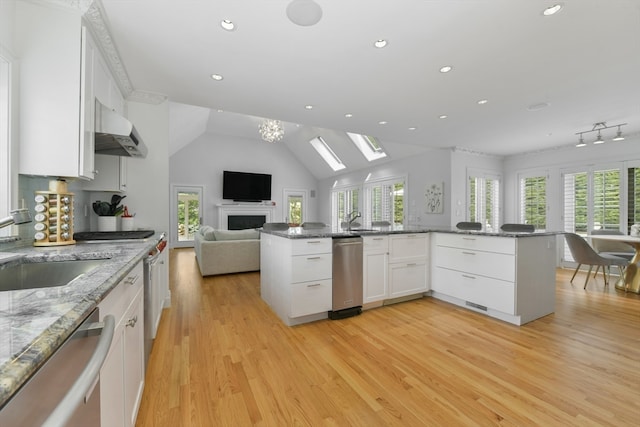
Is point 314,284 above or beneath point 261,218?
beneath

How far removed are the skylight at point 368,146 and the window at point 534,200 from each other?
3263mm

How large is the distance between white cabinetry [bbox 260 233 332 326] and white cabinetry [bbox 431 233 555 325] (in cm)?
164

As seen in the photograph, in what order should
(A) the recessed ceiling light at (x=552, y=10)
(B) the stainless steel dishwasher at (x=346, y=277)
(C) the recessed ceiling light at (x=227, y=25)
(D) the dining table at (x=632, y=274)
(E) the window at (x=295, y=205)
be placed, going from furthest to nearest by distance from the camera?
(E) the window at (x=295, y=205) < (D) the dining table at (x=632, y=274) < (B) the stainless steel dishwasher at (x=346, y=277) < (C) the recessed ceiling light at (x=227, y=25) < (A) the recessed ceiling light at (x=552, y=10)

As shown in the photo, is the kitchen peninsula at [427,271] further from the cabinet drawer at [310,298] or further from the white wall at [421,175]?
the white wall at [421,175]

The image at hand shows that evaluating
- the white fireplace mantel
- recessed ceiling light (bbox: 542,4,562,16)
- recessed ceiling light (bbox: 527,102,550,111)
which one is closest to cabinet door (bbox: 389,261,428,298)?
A: recessed ceiling light (bbox: 527,102,550,111)

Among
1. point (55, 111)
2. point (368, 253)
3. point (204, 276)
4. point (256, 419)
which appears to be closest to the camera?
point (256, 419)

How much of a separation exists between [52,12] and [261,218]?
7656 mm

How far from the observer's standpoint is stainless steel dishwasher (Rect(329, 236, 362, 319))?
114 inches

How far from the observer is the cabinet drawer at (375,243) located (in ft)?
10.2

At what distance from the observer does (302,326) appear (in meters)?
2.73

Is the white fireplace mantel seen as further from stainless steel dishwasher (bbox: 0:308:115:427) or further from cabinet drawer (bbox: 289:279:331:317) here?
stainless steel dishwasher (bbox: 0:308:115:427)

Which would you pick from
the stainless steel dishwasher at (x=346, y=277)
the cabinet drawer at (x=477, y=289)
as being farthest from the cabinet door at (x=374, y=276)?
the cabinet drawer at (x=477, y=289)

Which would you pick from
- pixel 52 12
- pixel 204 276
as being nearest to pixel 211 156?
pixel 204 276

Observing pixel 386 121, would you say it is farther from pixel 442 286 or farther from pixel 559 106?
pixel 442 286
